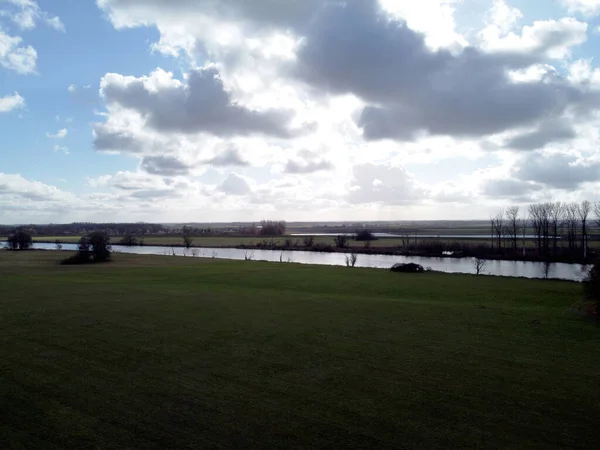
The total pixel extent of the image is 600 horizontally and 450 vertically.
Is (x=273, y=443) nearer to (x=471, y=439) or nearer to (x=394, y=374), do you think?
(x=471, y=439)

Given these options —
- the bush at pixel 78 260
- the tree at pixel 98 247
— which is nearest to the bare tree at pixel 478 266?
the tree at pixel 98 247

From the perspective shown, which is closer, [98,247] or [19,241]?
[98,247]

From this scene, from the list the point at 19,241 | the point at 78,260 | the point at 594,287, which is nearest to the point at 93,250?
the point at 78,260

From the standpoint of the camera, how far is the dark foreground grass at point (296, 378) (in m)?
5.86

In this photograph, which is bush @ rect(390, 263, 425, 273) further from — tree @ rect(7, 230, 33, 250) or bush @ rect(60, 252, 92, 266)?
tree @ rect(7, 230, 33, 250)

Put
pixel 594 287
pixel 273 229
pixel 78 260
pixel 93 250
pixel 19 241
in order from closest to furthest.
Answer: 1. pixel 594 287
2. pixel 78 260
3. pixel 93 250
4. pixel 19 241
5. pixel 273 229

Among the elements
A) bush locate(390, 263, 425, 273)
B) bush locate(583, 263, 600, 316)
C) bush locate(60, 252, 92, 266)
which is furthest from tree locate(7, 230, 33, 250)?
bush locate(583, 263, 600, 316)

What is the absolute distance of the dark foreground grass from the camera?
5.86 metres

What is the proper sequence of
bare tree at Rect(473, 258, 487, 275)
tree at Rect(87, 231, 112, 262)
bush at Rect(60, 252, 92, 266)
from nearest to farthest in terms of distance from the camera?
bare tree at Rect(473, 258, 487, 275) → bush at Rect(60, 252, 92, 266) → tree at Rect(87, 231, 112, 262)

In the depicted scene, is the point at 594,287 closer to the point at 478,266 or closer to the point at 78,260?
the point at 478,266

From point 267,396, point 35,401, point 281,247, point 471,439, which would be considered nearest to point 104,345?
point 35,401

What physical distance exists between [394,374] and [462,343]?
3.29 metres

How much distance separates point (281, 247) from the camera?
8988cm

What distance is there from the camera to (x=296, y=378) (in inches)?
313
